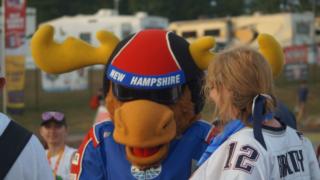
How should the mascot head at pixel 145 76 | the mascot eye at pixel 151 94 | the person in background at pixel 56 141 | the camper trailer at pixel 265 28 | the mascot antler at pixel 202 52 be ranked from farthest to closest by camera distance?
the camper trailer at pixel 265 28
the person in background at pixel 56 141
the mascot antler at pixel 202 52
the mascot eye at pixel 151 94
the mascot head at pixel 145 76

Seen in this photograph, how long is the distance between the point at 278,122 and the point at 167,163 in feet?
2.49

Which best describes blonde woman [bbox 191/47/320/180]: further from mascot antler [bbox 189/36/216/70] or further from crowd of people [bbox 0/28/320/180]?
mascot antler [bbox 189/36/216/70]

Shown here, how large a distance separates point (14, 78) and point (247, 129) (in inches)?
548

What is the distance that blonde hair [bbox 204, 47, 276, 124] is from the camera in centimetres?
294

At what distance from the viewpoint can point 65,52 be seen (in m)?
4.08

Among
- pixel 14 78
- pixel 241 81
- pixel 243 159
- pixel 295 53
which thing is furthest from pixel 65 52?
pixel 295 53

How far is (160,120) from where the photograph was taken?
3504mm

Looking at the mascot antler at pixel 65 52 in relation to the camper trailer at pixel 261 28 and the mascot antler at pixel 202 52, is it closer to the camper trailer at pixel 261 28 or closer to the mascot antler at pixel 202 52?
the mascot antler at pixel 202 52

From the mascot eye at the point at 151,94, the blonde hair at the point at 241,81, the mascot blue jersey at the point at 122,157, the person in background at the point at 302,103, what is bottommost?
→ the person in background at the point at 302,103

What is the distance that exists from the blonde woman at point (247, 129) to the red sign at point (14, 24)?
40.5 feet

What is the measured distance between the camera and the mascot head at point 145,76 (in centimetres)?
349

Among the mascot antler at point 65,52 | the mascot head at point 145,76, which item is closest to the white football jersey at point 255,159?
the mascot head at point 145,76

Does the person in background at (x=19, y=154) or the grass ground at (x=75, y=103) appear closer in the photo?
the person in background at (x=19, y=154)

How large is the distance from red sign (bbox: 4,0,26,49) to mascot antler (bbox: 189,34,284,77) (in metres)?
11.5
